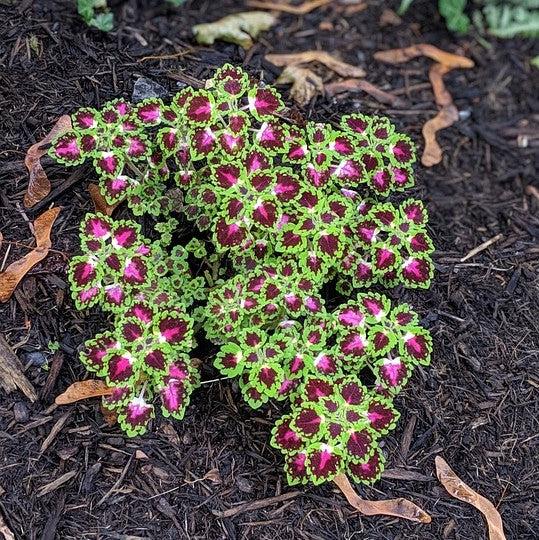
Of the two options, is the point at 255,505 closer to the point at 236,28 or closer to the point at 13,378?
the point at 13,378

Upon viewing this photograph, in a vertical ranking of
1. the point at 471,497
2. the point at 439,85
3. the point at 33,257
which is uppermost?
the point at 33,257

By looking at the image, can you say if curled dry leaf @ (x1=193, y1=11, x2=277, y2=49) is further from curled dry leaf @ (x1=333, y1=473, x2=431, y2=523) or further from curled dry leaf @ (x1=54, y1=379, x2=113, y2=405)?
curled dry leaf @ (x1=333, y1=473, x2=431, y2=523)

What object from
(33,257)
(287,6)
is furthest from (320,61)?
(33,257)

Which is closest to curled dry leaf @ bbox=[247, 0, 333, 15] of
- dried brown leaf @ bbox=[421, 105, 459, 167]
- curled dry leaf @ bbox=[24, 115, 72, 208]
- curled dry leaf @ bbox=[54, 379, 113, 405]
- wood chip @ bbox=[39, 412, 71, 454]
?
dried brown leaf @ bbox=[421, 105, 459, 167]

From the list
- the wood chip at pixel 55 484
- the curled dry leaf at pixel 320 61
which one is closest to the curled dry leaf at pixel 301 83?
the curled dry leaf at pixel 320 61

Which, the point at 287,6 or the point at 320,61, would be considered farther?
the point at 287,6

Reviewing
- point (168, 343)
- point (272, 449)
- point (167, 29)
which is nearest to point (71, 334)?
point (168, 343)
